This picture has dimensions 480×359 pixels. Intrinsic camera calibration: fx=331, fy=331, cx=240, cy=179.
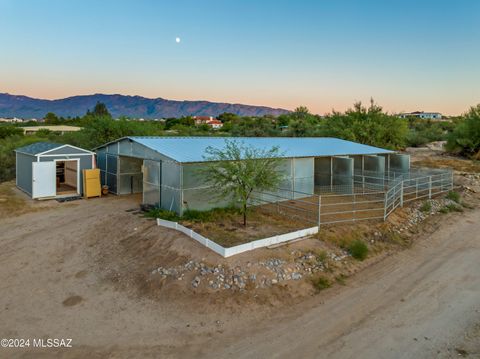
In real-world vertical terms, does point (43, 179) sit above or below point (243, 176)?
below

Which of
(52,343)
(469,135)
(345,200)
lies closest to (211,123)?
(469,135)

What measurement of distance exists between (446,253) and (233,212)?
8.19 metres

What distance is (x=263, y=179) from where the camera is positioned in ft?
40.1

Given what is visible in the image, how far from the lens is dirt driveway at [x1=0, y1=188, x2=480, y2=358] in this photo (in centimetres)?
677

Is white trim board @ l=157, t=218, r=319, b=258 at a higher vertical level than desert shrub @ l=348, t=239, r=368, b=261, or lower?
higher

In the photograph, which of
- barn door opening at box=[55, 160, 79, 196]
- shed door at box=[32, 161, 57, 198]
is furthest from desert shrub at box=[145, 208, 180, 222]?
barn door opening at box=[55, 160, 79, 196]

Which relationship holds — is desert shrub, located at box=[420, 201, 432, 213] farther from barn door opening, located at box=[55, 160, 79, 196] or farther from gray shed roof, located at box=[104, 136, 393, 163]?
barn door opening, located at box=[55, 160, 79, 196]

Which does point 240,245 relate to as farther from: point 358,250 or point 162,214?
point 162,214

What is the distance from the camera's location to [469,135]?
37750 mm

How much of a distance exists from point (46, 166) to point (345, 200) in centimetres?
1610

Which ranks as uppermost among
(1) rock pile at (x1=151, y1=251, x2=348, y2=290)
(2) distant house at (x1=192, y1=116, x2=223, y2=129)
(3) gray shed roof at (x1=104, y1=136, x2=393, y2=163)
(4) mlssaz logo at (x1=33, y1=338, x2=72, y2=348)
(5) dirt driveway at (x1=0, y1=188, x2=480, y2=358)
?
(2) distant house at (x1=192, y1=116, x2=223, y2=129)

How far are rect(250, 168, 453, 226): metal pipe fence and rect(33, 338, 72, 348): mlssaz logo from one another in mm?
8011

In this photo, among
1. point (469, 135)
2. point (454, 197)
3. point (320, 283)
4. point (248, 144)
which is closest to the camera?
point (320, 283)

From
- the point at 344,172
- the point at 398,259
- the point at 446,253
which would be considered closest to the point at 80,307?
the point at 398,259
